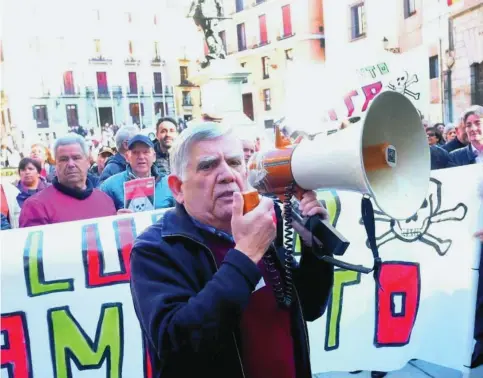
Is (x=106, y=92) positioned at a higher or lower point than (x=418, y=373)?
higher

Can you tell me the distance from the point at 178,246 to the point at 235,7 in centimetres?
3311

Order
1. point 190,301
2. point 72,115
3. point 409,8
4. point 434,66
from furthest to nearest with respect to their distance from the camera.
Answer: point 72,115 < point 409,8 < point 434,66 < point 190,301

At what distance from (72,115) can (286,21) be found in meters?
23.3

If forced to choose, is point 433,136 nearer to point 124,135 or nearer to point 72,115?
point 124,135

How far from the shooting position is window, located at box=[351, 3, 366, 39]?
17.5 meters

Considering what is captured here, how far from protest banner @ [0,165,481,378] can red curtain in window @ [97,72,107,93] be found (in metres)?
44.9

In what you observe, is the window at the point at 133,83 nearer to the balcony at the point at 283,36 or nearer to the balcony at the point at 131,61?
the balcony at the point at 131,61

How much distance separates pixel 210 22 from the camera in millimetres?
10125

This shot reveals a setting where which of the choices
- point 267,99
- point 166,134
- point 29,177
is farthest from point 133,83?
point 166,134

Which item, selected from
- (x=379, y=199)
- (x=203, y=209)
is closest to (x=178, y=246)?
(x=203, y=209)

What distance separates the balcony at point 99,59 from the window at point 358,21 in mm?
30884

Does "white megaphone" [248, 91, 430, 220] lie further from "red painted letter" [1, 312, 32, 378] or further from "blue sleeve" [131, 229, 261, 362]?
"red painted letter" [1, 312, 32, 378]

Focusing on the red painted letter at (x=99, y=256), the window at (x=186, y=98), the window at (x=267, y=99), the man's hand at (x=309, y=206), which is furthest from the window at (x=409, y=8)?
the window at (x=186, y=98)

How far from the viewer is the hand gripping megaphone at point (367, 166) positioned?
1268 millimetres
